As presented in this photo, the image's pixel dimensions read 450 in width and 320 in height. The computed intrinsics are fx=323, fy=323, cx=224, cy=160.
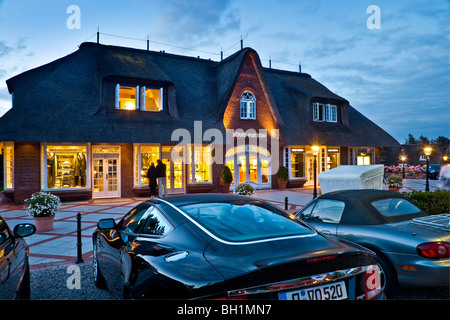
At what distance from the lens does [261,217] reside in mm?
3381

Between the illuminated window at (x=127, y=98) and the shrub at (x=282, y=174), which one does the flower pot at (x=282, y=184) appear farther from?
the illuminated window at (x=127, y=98)

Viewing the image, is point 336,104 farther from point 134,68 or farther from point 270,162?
point 134,68

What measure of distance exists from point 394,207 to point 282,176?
16.6 meters

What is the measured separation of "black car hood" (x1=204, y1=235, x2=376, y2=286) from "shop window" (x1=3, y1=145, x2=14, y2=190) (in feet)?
57.2

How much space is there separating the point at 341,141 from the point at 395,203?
1950 cm

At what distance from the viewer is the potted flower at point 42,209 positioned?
923 centimetres

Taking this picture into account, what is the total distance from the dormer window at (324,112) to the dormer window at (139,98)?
485 inches

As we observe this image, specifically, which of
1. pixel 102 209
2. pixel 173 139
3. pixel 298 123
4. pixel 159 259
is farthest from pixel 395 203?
pixel 298 123

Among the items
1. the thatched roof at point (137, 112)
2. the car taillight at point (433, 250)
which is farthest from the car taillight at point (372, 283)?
the thatched roof at point (137, 112)

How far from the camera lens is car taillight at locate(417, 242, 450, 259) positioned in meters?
4.12

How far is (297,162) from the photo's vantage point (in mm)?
23484

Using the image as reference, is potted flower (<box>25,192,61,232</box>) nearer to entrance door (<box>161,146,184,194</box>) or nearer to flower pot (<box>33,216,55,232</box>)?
flower pot (<box>33,216,55,232</box>)

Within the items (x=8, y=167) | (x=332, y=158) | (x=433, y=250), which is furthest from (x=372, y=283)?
(x=332, y=158)

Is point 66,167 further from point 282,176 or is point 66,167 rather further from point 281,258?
point 281,258
